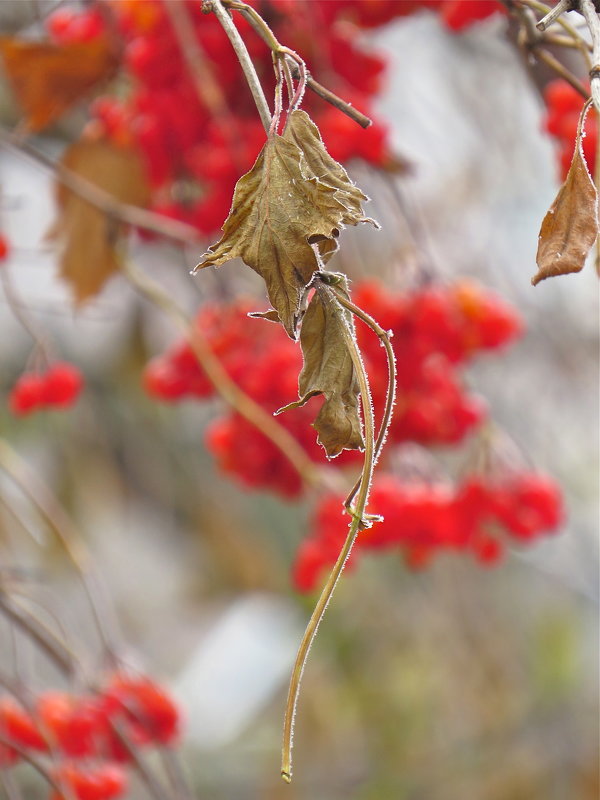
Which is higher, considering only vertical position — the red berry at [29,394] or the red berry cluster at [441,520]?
the red berry at [29,394]

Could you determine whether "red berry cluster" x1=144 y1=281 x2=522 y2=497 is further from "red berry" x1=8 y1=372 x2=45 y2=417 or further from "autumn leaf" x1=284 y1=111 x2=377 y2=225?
"autumn leaf" x1=284 y1=111 x2=377 y2=225

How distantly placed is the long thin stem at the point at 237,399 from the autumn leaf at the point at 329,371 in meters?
0.56

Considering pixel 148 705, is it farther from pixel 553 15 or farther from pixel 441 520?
pixel 553 15

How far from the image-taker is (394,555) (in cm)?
310

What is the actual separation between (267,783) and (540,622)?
102 cm

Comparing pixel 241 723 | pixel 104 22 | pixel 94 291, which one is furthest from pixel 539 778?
pixel 104 22

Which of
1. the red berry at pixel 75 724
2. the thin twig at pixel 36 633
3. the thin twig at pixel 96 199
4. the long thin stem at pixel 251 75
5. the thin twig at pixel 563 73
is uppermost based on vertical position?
the thin twig at pixel 96 199

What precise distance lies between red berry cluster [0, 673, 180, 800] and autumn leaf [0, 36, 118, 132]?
71cm

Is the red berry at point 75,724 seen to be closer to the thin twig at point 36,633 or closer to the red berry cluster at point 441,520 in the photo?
the thin twig at point 36,633

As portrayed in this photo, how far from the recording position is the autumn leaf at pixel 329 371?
1.51 ft

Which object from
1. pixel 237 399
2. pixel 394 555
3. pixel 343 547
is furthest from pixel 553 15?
pixel 394 555

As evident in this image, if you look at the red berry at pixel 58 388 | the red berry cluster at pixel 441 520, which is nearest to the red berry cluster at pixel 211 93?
the red berry at pixel 58 388

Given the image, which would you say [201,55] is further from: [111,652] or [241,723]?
[241,723]

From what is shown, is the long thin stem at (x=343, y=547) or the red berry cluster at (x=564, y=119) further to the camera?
the red berry cluster at (x=564, y=119)
